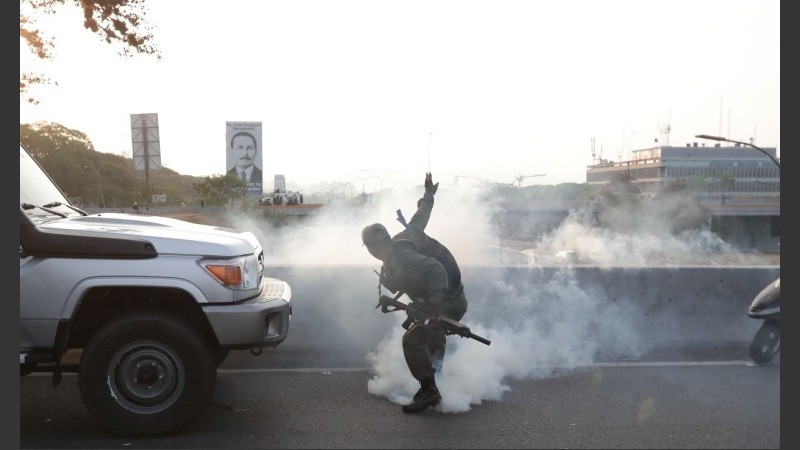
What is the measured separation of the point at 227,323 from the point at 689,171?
277 ft

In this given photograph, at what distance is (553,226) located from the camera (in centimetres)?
5019

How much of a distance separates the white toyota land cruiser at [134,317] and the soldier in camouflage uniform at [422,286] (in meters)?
1.13

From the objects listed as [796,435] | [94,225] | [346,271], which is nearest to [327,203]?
[346,271]

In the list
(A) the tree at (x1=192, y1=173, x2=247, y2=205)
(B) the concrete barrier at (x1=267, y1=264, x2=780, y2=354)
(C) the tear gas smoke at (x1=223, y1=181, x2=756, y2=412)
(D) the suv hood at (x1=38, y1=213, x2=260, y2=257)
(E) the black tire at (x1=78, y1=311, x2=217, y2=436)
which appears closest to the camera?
(E) the black tire at (x1=78, y1=311, x2=217, y2=436)

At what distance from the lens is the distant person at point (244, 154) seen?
506 inches

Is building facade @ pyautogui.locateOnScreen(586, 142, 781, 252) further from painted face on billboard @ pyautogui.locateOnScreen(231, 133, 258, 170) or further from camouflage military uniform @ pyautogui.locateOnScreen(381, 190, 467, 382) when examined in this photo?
camouflage military uniform @ pyautogui.locateOnScreen(381, 190, 467, 382)

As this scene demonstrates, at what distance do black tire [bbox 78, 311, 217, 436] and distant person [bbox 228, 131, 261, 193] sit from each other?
8456 mm

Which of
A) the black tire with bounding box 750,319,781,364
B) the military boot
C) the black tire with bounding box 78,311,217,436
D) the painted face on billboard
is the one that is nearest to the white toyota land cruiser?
the black tire with bounding box 78,311,217,436

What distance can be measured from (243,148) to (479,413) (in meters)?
9.01

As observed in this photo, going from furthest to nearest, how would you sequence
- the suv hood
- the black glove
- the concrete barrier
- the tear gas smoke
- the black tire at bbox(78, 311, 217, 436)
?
the concrete barrier → the black glove → the tear gas smoke → the suv hood → the black tire at bbox(78, 311, 217, 436)

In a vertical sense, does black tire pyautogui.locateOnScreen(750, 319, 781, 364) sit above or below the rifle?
below

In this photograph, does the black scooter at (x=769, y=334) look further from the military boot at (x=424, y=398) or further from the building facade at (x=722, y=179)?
the building facade at (x=722, y=179)

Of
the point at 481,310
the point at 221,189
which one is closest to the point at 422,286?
the point at 481,310

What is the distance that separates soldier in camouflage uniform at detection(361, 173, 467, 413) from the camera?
5277 mm
